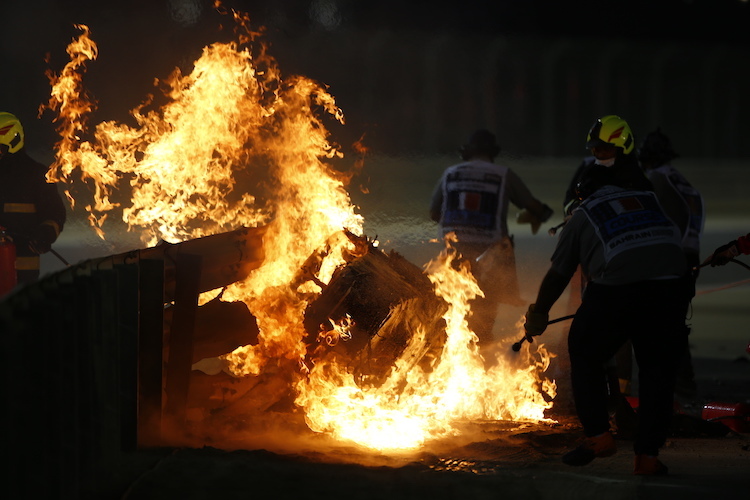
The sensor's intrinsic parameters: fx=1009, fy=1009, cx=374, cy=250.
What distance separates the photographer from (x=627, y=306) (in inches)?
208

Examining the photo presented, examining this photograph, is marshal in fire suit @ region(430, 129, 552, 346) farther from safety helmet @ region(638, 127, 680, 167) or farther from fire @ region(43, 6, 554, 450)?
safety helmet @ region(638, 127, 680, 167)

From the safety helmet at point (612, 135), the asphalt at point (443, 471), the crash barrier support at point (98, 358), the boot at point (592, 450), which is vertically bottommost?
the asphalt at point (443, 471)

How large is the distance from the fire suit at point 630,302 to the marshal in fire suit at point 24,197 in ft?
16.0

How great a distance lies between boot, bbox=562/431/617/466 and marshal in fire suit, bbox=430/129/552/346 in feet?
9.70

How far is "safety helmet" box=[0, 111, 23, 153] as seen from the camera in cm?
859

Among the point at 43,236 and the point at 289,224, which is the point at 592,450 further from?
the point at 43,236

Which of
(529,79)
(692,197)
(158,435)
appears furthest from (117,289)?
(529,79)

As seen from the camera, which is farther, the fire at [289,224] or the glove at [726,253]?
the fire at [289,224]

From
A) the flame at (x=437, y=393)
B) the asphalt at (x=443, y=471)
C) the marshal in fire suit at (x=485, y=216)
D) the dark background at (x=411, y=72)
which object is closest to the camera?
the asphalt at (x=443, y=471)

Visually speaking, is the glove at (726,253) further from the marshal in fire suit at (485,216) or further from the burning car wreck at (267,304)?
the marshal in fire suit at (485,216)

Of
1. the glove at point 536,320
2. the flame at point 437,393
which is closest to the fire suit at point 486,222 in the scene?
the flame at point 437,393

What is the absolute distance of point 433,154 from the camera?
822 inches

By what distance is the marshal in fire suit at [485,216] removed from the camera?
8.51m

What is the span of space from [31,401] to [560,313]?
9347mm
